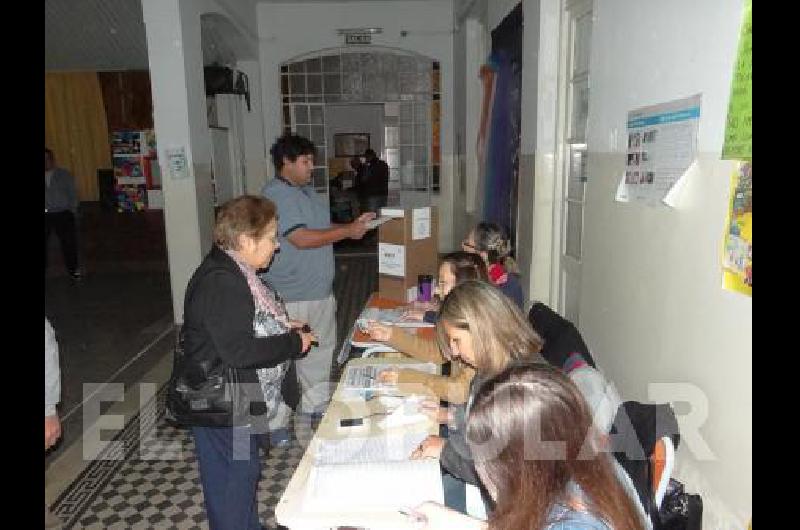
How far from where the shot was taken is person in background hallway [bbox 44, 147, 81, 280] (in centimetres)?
683

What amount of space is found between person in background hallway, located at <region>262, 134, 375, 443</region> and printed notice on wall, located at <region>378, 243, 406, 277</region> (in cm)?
28

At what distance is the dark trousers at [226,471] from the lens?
195cm

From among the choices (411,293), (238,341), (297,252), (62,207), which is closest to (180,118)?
(297,252)

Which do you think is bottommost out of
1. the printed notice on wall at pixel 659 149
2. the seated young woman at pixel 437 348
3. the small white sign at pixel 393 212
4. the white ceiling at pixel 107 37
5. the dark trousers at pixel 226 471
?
the dark trousers at pixel 226 471

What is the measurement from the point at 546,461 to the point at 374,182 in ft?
28.8

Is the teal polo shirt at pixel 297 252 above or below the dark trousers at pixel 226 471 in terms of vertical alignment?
above

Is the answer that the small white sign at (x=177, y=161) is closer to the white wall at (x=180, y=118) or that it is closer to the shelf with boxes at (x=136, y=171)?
the white wall at (x=180, y=118)

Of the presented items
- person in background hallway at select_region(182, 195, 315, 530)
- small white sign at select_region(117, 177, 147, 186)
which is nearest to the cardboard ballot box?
person in background hallway at select_region(182, 195, 315, 530)

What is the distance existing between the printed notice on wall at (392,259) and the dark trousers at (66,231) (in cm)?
548

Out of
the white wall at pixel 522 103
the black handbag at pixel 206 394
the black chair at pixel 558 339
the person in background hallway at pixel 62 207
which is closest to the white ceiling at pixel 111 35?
the white wall at pixel 522 103

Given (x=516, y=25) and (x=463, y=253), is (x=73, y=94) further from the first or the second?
(x=463, y=253)

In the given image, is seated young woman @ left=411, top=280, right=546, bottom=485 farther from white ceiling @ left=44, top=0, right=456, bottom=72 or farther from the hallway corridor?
white ceiling @ left=44, top=0, right=456, bottom=72

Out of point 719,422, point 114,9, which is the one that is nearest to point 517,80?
point 719,422

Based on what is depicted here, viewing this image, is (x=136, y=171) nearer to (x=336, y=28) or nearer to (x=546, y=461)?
(x=336, y=28)
